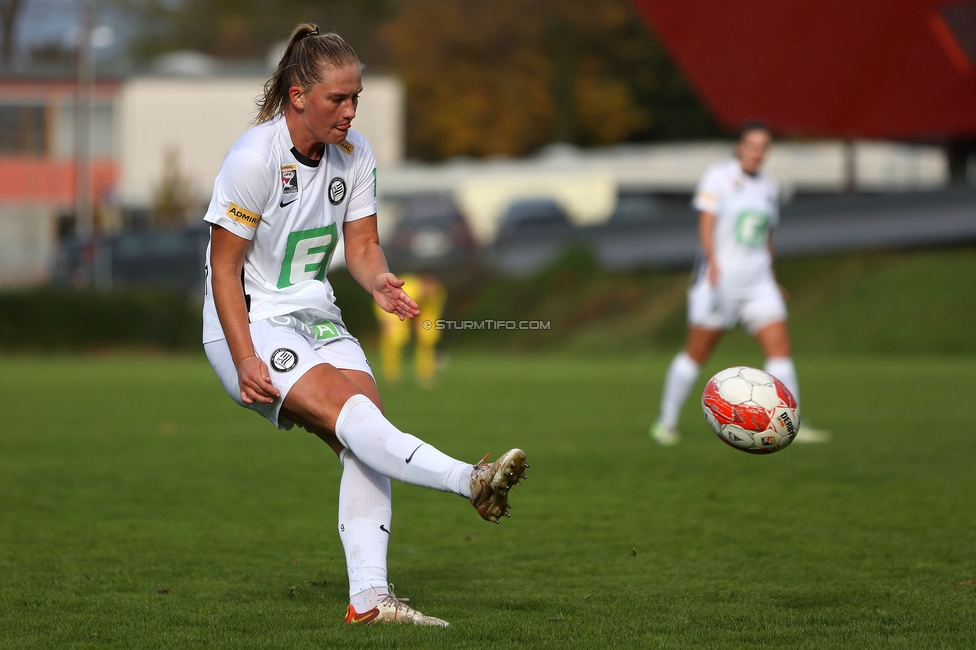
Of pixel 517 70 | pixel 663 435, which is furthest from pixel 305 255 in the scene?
pixel 517 70

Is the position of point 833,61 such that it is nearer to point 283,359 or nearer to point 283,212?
point 283,212

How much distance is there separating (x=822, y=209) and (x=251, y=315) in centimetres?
2436

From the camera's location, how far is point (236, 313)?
455 centimetres

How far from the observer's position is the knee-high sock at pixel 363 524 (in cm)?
470

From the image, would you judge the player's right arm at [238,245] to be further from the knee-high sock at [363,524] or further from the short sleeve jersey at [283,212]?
the knee-high sock at [363,524]

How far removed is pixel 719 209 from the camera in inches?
412

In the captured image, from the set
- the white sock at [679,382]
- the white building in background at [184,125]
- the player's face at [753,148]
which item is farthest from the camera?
the white building in background at [184,125]

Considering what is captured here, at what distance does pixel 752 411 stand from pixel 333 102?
219 centimetres

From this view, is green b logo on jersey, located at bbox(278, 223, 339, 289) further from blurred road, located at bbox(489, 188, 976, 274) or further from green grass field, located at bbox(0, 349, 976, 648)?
blurred road, located at bbox(489, 188, 976, 274)

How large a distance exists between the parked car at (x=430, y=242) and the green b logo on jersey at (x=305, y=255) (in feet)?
85.4

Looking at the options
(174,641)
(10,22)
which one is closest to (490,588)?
(174,641)

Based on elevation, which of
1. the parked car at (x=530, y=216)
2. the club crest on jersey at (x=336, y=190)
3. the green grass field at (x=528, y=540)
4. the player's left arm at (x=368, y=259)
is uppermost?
the parked car at (x=530, y=216)

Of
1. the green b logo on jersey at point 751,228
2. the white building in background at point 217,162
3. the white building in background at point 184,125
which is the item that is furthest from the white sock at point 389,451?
the white building in background at point 184,125

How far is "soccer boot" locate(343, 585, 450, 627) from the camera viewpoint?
4625 millimetres
